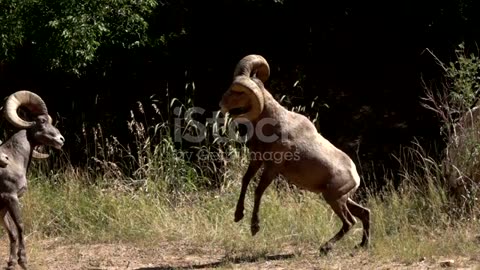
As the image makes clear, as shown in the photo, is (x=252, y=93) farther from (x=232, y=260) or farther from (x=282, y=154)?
(x=232, y=260)

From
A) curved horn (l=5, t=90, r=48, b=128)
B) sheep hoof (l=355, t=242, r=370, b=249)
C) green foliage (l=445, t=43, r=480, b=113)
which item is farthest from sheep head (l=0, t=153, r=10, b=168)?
green foliage (l=445, t=43, r=480, b=113)

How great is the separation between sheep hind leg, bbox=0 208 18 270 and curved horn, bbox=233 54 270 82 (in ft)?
8.41

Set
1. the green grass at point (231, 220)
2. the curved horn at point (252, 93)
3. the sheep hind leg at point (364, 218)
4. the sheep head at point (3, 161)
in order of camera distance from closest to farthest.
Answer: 1. the sheep head at point (3, 161)
2. the curved horn at point (252, 93)
3. the sheep hind leg at point (364, 218)
4. the green grass at point (231, 220)

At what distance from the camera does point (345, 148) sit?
13.8 m

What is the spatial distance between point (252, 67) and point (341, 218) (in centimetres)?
169

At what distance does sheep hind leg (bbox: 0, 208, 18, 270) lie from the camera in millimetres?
8648

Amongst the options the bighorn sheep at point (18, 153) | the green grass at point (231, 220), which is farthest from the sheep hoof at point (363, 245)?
the bighorn sheep at point (18, 153)

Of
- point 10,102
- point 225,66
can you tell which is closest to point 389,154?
point 225,66

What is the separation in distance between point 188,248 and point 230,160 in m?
1.90

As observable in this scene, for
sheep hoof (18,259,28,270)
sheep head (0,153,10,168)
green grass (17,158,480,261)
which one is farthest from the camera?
green grass (17,158,480,261)

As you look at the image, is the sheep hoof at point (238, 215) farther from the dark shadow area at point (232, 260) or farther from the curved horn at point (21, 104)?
the curved horn at point (21, 104)

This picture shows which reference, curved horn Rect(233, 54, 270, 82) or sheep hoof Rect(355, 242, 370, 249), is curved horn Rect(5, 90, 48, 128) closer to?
curved horn Rect(233, 54, 270, 82)

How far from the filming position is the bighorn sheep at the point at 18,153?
28.8ft

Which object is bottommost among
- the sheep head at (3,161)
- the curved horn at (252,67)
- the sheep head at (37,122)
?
the sheep head at (3,161)
